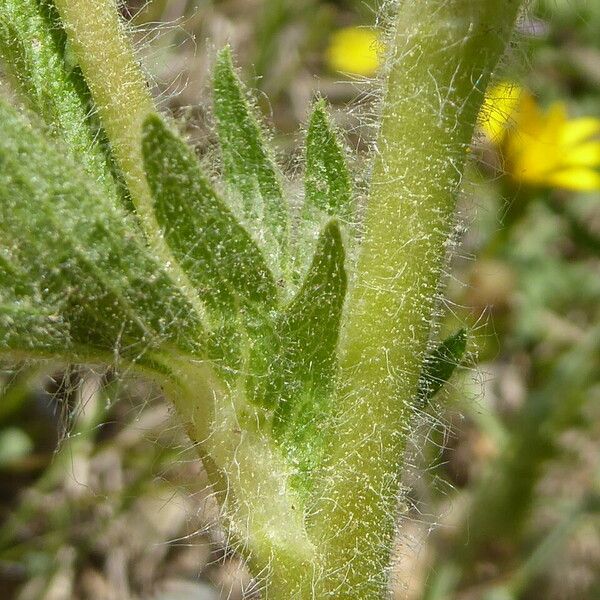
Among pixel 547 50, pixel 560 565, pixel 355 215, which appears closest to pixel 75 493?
pixel 560 565

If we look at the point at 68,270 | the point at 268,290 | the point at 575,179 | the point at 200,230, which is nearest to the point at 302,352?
the point at 268,290

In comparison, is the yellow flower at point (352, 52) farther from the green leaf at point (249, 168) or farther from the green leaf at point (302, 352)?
the green leaf at point (302, 352)

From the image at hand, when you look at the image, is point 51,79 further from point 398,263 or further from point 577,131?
point 577,131

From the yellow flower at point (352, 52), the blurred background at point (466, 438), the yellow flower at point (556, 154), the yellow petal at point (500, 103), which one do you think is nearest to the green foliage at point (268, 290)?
the yellow petal at point (500, 103)

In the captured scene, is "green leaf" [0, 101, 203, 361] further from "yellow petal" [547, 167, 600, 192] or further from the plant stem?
"yellow petal" [547, 167, 600, 192]

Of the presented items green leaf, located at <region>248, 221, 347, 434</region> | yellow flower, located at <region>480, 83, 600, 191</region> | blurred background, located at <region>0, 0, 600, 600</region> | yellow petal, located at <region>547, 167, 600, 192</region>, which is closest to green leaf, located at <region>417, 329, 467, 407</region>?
green leaf, located at <region>248, 221, 347, 434</region>

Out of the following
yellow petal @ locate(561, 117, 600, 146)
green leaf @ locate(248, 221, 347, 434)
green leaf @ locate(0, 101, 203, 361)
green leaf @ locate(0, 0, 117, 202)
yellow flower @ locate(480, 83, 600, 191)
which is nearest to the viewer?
green leaf @ locate(0, 101, 203, 361)
